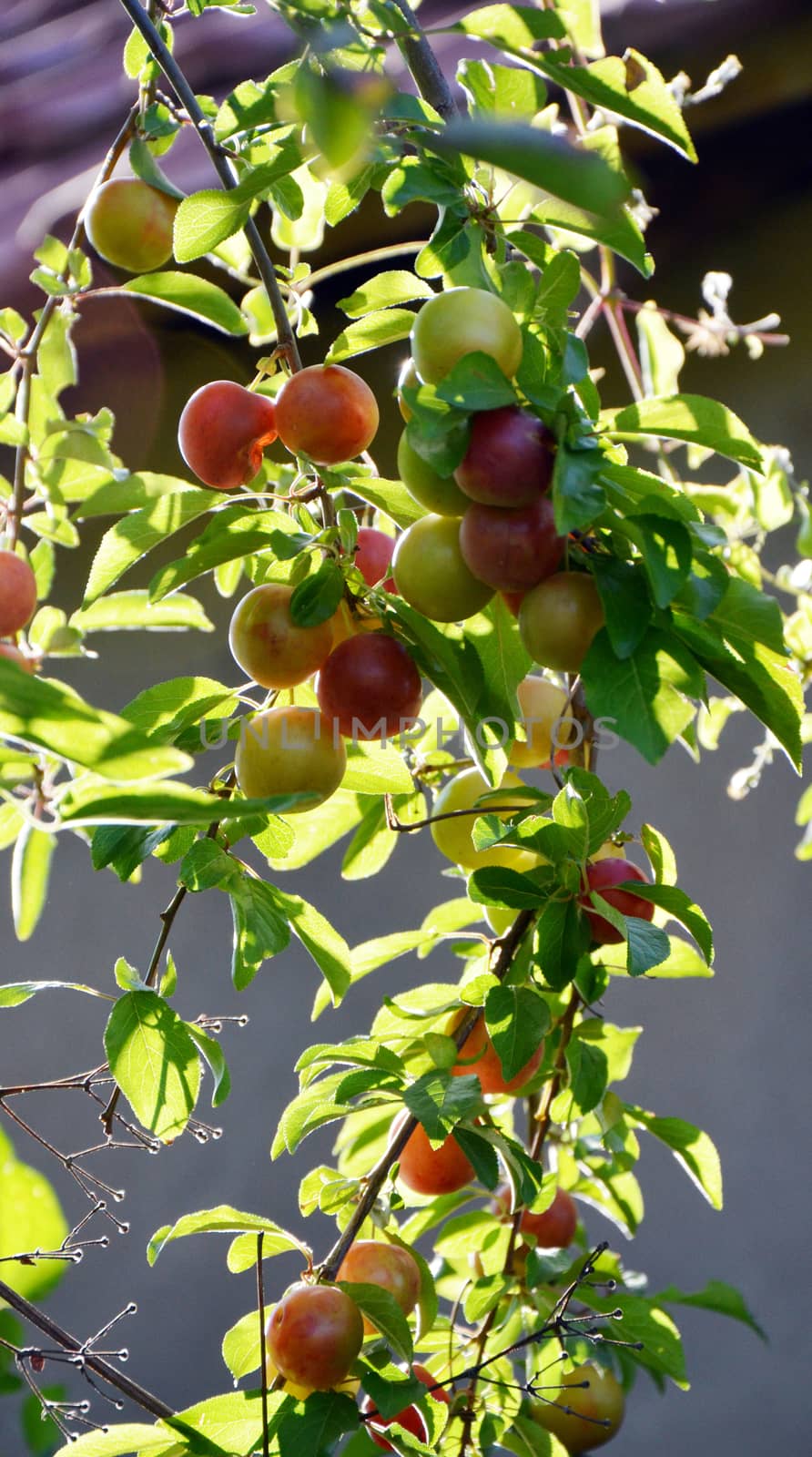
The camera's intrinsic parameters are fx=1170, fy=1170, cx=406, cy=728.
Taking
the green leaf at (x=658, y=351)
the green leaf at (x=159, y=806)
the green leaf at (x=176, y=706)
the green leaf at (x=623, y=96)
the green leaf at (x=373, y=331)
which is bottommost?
the green leaf at (x=658, y=351)

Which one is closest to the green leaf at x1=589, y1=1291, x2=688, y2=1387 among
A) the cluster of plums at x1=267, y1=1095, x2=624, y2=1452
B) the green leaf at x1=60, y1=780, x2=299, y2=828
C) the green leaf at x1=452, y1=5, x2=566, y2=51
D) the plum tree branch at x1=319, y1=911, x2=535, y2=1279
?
the cluster of plums at x1=267, y1=1095, x2=624, y2=1452

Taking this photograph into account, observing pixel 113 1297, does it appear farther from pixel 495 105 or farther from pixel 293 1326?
pixel 495 105

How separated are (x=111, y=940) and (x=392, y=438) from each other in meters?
0.78

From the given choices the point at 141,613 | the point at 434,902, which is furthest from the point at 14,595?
the point at 434,902

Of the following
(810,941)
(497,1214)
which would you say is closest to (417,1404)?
(497,1214)

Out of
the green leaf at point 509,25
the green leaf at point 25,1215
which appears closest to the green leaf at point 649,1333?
the green leaf at point 25,1215

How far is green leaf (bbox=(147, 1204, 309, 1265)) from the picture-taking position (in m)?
0.51

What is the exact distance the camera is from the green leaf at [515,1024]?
47 centimetres

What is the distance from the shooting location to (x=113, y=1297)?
1.48 meters

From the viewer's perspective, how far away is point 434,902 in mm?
1490

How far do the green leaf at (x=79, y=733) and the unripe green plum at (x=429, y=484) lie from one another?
0.19 meters

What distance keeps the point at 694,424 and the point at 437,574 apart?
0.35 feet

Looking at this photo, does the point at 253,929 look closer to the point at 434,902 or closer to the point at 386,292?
the point at 386,292

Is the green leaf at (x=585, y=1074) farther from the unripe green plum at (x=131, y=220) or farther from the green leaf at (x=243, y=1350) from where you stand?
the unripe green plum at (x=131, y=220)
